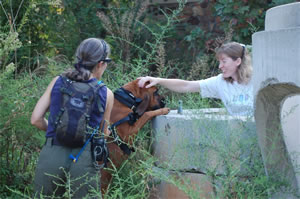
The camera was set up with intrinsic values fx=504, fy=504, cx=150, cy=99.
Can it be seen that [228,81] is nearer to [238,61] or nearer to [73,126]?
[238,61]

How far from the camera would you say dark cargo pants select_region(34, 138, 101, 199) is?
9.86 ft

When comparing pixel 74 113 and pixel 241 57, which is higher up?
pixel 241 57

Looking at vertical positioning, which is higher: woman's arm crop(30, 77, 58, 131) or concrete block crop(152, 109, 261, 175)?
woman's arm crop(30, 77, 58, 131)

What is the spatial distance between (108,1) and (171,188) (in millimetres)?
4774

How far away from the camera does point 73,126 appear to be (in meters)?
2.98

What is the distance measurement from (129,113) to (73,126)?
949 millimetres

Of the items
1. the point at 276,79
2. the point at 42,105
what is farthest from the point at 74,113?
the point at 276,79

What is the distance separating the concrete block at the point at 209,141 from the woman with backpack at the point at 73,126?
539 mm

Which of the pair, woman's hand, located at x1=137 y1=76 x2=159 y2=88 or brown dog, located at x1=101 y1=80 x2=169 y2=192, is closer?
brown dog, located at x1=101 y1=80 x2=169 y2=192

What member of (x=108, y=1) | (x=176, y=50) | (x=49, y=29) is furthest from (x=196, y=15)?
(x=49, y=29)

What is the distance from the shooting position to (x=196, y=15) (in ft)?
27.7

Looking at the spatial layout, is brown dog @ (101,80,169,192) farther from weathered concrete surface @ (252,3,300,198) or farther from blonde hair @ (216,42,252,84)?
weathered concrete surface @ (252,3,300,198)

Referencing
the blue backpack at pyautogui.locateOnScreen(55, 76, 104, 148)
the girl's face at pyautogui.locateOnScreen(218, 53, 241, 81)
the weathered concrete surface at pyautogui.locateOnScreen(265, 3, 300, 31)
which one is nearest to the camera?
the weathered concrete surface at pyautogui.locateOnScreen(265, 3, 300, 31)

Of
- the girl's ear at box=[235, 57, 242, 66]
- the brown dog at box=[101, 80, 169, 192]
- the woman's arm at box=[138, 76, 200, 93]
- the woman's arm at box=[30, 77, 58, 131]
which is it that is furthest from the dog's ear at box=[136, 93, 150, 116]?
the woman's arm at box=[30, 77, 58, 131]
